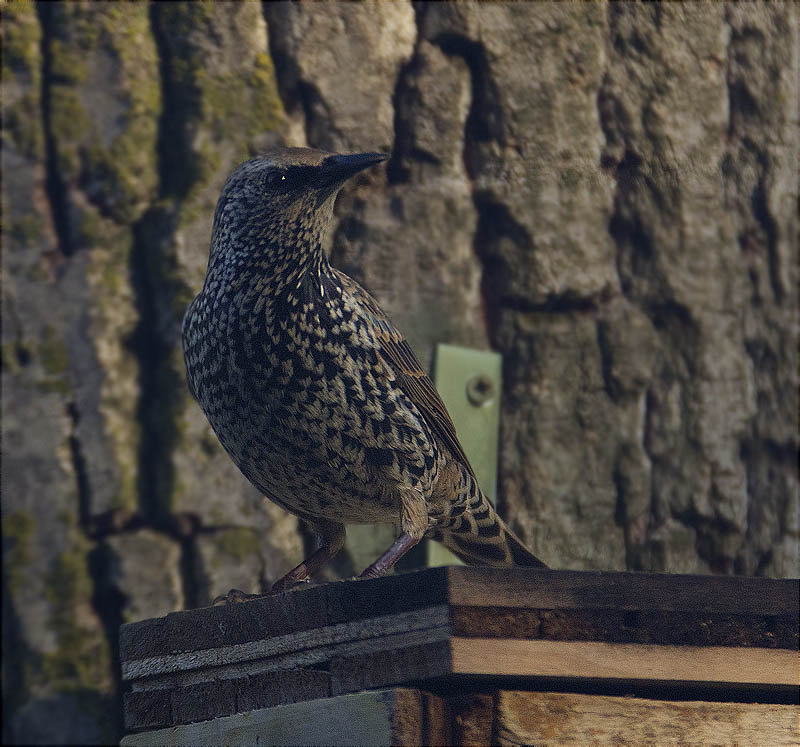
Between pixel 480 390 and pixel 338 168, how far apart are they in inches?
48.5

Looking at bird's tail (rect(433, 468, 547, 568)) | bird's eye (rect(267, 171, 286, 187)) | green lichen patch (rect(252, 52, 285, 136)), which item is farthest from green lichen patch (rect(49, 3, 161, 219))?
bird's tail (rect(433, 468, 547, 568))

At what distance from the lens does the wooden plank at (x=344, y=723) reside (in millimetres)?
2215

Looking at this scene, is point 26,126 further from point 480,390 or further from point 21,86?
point 480,390

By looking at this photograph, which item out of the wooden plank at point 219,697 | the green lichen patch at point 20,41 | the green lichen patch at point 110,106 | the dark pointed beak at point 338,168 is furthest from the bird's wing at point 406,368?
the green lichen patch at point 20,41

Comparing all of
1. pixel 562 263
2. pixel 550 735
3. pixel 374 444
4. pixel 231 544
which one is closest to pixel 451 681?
pixel 550 735

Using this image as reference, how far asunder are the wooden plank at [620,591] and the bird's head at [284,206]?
1.09 meters

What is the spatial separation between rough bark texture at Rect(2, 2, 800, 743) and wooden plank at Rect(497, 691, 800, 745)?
157 cm

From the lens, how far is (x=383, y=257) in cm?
404

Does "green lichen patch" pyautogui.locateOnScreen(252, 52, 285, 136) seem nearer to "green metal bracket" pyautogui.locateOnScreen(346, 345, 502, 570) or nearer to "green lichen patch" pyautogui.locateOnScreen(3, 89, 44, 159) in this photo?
"green lichen patch" pyautogui.locateOnScreen(3, 89, 44, 159)

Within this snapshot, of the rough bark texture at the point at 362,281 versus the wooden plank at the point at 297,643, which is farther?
the rough bark texture at the point at 362,281

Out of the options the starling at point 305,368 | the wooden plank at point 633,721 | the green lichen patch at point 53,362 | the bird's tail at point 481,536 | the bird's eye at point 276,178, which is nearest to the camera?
the wooden plank at point 633,721

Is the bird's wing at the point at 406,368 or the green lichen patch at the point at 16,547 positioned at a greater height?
the bird's wing at the point at 406,368

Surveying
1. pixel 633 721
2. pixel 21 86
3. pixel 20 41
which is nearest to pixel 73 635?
pixel 21 86

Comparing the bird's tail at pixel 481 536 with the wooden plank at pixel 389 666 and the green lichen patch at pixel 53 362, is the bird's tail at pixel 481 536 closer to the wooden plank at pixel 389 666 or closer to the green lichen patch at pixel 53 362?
the wooden plank at pixel 389 666
